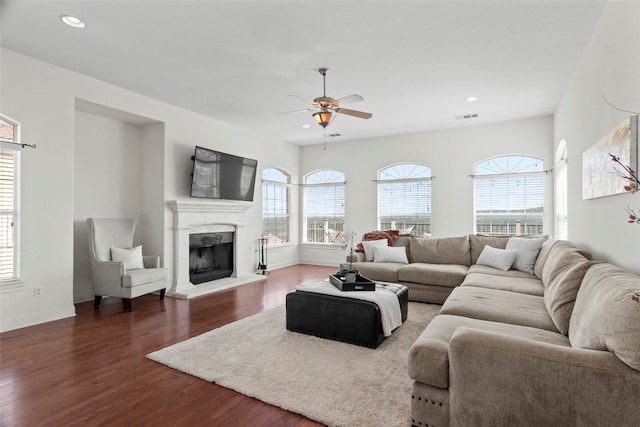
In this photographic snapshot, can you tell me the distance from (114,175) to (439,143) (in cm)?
576

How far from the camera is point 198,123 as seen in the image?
587 centimetres

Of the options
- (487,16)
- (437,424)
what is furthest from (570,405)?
(487,16)

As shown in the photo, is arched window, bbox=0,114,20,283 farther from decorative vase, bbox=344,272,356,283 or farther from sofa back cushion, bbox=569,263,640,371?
sofa back cushion, bbox=569,263,640,371

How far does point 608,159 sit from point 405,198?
15.4 ft

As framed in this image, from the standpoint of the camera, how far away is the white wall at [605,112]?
7.46 feet

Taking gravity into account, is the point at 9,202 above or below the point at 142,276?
above

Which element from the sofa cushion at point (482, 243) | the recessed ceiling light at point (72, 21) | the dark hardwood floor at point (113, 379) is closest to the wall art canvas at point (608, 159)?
the sofa cushion at point (482, 243)

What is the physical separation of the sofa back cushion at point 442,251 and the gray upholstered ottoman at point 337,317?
193 cm

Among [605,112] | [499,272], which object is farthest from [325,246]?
[605,112]

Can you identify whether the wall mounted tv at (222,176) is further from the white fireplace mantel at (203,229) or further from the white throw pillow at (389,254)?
the white throw pillow at (389,254)

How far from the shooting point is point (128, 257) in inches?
184

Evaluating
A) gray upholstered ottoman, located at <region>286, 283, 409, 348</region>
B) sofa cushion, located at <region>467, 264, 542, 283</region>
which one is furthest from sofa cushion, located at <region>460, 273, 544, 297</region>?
gray upholstered ottoman, located at <region>286, 283, 409, 348</region>

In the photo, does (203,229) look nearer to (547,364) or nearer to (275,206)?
(275,206)

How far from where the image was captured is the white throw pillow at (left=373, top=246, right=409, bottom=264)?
5.36 metres
